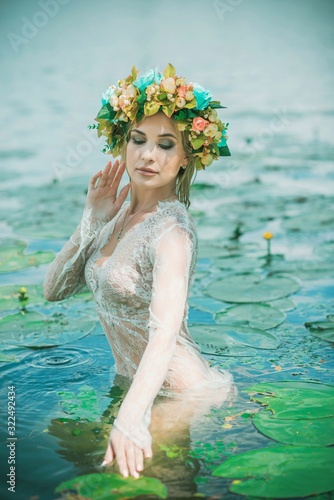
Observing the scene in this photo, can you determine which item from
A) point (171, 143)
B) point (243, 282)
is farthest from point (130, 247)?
point (243, 282)

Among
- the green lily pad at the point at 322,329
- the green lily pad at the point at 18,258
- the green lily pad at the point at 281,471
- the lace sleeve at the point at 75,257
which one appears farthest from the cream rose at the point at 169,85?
the green lily pad at the point at 18,258

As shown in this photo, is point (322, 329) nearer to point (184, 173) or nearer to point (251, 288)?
point (251, 288)

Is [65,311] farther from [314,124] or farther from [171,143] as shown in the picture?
[314,124]

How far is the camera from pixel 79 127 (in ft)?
31.2

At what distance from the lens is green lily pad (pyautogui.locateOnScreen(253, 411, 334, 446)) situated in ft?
8.87

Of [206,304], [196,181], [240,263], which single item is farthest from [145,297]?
[196,181]

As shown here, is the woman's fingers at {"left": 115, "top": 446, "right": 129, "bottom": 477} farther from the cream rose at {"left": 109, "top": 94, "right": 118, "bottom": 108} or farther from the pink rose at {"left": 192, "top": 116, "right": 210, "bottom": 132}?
the cream rose at {"left": 109, "top": 94, "right": 118, "bottom": 108}

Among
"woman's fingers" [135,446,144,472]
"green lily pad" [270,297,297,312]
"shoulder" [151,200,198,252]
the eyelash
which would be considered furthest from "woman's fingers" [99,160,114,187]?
"green lily pad" [270,297,297,312]

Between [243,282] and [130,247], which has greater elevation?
[130,247]

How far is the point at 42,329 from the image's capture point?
13.4 ft

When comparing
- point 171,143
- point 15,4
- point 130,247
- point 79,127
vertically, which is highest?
point 15,4

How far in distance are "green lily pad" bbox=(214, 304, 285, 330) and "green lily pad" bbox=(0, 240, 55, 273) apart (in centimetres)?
158

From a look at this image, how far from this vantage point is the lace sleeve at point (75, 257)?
10.0 ft

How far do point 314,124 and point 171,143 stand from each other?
749 cm
